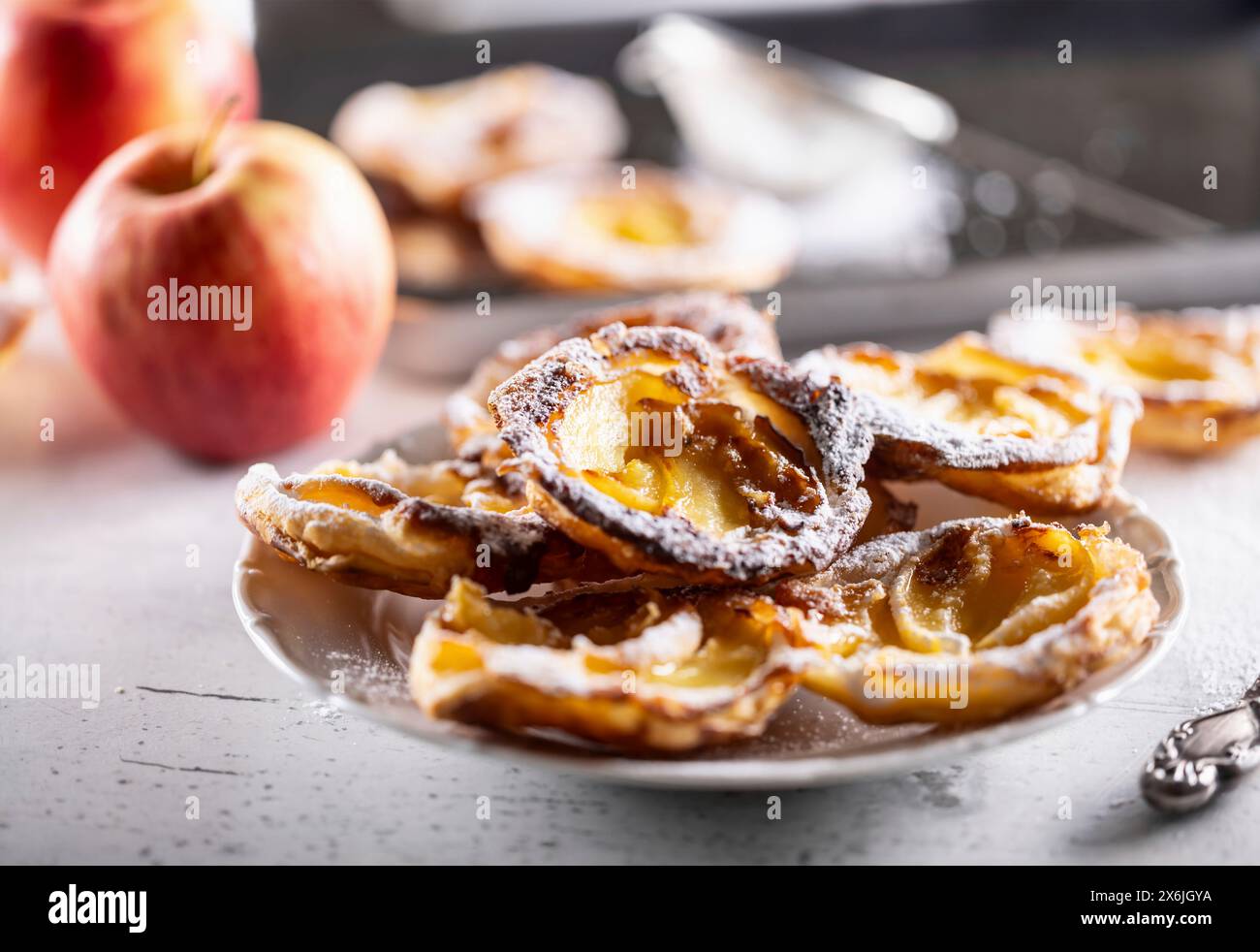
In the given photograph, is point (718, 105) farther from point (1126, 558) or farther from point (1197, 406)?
point (1126, 558)

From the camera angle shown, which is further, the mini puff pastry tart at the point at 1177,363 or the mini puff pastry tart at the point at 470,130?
the mini puff pastry tart at the point at 470,130

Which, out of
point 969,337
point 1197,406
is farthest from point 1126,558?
point 1197,406

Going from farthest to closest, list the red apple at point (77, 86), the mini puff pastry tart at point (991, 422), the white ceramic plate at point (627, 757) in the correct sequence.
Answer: the red apple at point (77, 86) < the mini puff pastry tart at point (991, 422) < the white ceramic plate at point (627, 757)

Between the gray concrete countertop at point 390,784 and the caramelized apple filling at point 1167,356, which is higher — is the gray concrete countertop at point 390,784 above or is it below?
below

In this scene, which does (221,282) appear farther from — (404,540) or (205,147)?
(404,540)

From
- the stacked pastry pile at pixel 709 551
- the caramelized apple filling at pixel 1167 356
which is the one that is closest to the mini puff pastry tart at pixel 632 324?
the stacked pastry pile at pixel 709 551

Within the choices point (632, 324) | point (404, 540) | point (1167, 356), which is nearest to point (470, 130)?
point (632, 324)

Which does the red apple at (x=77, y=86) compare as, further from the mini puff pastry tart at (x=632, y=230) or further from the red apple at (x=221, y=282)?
the mini puff pastry tart at (x=632, y=230)
